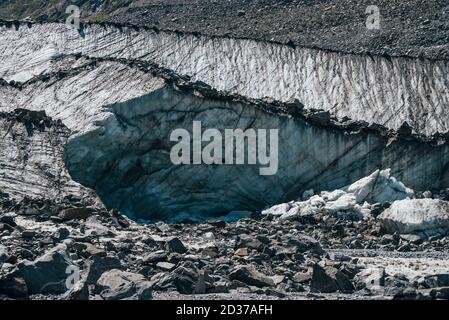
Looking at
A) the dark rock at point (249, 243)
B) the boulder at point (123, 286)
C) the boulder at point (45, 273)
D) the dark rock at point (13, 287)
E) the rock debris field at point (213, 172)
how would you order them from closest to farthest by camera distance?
the boulder at point (123, 286)
the dark rock at point (13, 287)
the boulder at point (45, 273)
the rock debris field at point (213, 172)
the dark rock at point (249, 243)

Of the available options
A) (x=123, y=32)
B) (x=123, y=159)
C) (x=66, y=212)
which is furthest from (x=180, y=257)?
(x=123, y=32)

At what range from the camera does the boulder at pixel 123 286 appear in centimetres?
3017

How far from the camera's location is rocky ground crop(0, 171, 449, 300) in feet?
104

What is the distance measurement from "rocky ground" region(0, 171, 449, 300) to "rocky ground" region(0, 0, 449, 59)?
20855 millimetres

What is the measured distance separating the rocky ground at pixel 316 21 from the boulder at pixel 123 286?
3537 cm

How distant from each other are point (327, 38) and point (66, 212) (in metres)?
34.7

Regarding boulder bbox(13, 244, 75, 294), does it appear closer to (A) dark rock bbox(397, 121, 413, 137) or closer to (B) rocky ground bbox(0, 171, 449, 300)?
(B) rocky ground bbox(0, 171, 449, 300)

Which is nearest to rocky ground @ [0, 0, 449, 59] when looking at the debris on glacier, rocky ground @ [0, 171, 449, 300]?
the debris on glacier

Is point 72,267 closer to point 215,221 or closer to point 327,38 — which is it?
point 215,221

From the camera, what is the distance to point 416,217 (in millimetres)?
44844

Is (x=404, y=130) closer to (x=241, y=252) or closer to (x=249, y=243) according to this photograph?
(x=249, y=243)

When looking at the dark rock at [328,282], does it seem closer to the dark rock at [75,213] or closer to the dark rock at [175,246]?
the dark rock at [175,246]

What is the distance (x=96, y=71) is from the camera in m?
57.1

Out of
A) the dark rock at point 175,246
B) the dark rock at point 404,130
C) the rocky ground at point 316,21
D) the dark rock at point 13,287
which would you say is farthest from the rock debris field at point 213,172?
the rocky ground at point 316,21
